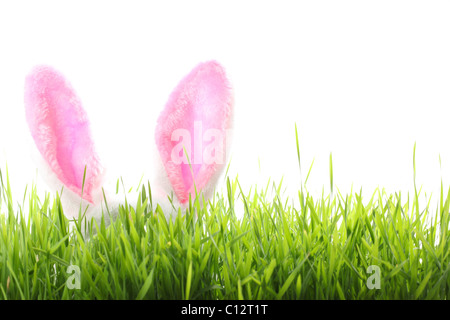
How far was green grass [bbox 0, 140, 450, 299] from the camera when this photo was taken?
69 centimetres

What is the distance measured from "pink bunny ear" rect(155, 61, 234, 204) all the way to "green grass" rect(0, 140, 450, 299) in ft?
0.25

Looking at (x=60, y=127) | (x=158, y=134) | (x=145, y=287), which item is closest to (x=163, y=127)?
(x=158, y=134)

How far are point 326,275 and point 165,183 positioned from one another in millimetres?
316

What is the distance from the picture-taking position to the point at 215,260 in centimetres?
73

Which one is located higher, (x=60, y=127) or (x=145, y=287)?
(x=60, y=127)

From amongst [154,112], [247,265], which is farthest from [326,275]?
[154,112]

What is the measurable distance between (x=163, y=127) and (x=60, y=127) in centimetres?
17

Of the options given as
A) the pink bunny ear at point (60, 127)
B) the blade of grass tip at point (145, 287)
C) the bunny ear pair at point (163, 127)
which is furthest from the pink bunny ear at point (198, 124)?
the blade of grass tip at point (145, 287)

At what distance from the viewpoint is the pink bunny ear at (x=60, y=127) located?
0.85 meters

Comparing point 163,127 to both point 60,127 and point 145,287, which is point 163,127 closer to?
point 60,127

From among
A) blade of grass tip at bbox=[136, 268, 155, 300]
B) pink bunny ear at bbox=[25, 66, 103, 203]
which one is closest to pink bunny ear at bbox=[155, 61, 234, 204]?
pink bunny ear at bbox=[25, 66, 103, 203]

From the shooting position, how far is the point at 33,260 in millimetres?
762

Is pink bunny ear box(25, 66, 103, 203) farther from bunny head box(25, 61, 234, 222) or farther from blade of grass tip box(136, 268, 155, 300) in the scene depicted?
blade of grass tip box(136, 268, 155, 300)

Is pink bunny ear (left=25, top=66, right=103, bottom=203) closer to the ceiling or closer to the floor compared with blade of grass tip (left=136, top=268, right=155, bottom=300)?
closer to the ceiling
